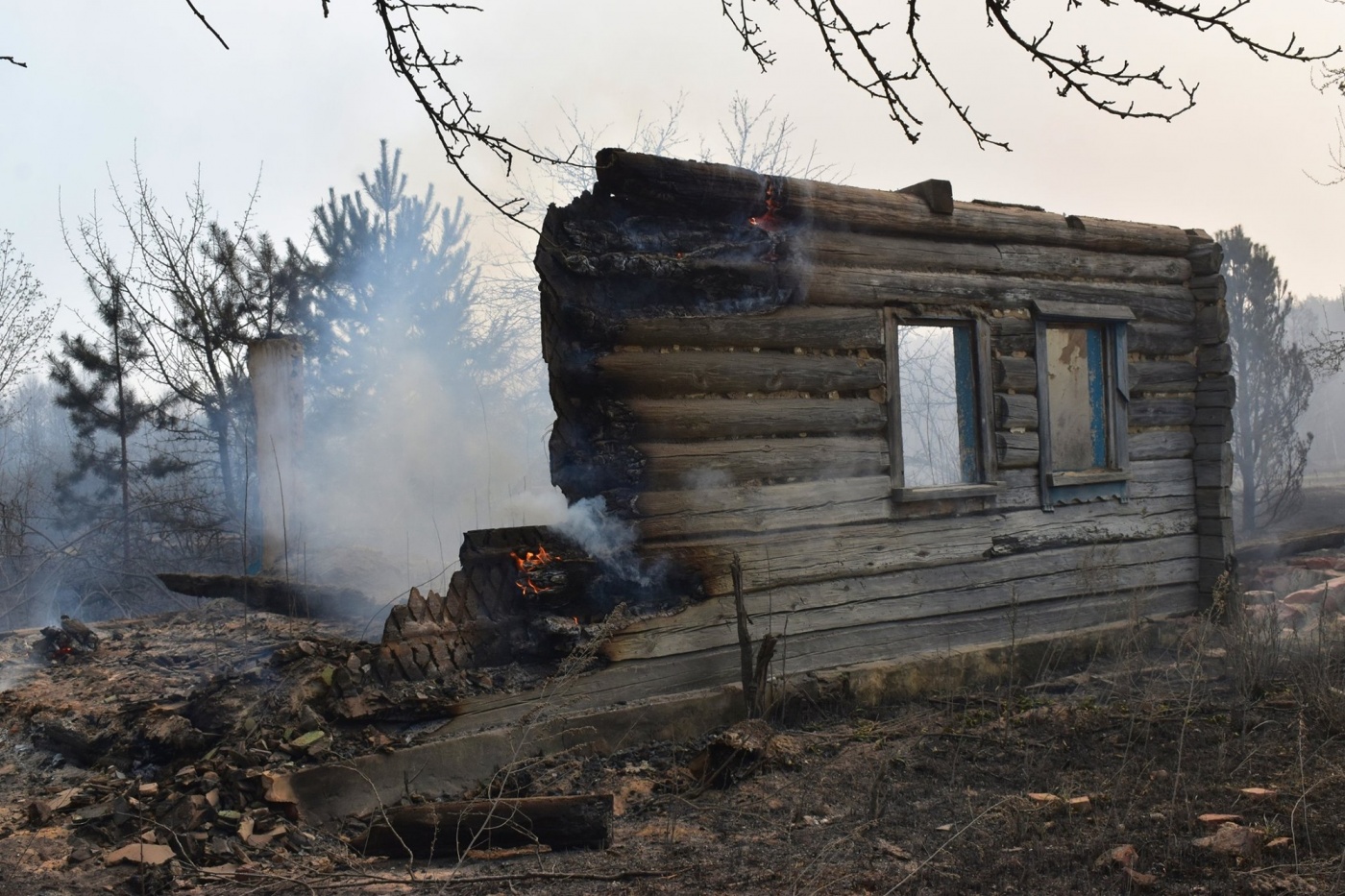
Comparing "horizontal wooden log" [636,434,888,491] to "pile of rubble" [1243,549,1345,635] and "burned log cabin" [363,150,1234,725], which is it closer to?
"burned log cabin" [363,150,1234,725]

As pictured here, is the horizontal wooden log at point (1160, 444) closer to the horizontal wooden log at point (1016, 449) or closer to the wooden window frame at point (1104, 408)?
the wooden window frame at point (1104, 408)

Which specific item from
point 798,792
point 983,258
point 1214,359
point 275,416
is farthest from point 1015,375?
point 275,416

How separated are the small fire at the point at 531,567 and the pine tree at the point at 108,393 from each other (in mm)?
9885

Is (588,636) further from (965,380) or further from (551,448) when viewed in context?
(965,380)

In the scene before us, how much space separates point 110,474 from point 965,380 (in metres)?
11.6

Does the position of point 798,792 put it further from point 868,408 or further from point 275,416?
point 275,416

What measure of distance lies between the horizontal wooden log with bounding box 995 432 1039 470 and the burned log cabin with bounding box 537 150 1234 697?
0.06ft

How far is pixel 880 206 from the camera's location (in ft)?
22.1

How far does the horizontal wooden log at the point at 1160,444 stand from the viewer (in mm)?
8016

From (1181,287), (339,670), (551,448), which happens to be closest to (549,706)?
(339,670)


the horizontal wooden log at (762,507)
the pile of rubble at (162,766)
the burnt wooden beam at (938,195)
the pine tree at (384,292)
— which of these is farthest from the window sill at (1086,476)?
the pine tree at (384,292)

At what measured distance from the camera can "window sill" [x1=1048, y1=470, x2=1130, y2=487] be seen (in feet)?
24.4

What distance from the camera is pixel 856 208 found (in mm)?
6605

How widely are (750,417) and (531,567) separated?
1657 mm
